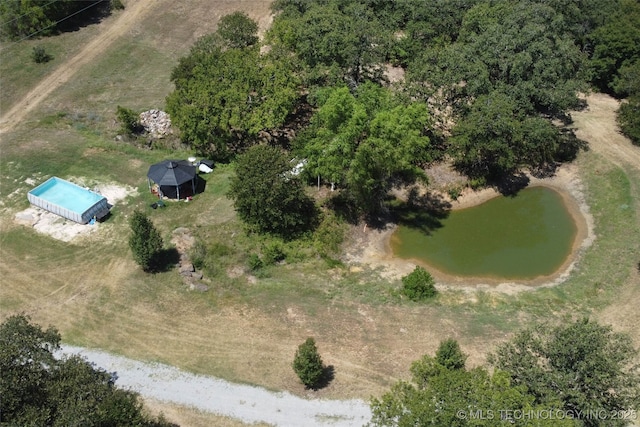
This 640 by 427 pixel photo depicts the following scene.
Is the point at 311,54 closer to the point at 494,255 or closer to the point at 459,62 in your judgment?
the point at 459,62

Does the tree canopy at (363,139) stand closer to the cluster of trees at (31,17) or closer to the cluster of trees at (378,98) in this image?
the cluster of trees at (378,98)

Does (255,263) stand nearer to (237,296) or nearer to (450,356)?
(237,296)

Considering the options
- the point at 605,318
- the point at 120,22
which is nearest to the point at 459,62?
the point at 605,318

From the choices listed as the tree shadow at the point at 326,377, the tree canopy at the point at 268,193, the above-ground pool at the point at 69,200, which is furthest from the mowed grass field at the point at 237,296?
the tree canopy at the point at 268,193

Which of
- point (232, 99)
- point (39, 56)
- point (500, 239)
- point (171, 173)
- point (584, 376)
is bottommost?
point (500, 239)

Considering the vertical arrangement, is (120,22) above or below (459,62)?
below

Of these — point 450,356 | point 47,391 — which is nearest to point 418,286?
point 450,356

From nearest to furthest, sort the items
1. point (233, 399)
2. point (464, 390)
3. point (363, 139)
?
1. point (464, 390)
2. point (233, 399)
3. point (363, 139)

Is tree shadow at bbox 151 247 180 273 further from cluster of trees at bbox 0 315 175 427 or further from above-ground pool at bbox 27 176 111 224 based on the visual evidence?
cluster of trees at bbox 0 315 175 427
